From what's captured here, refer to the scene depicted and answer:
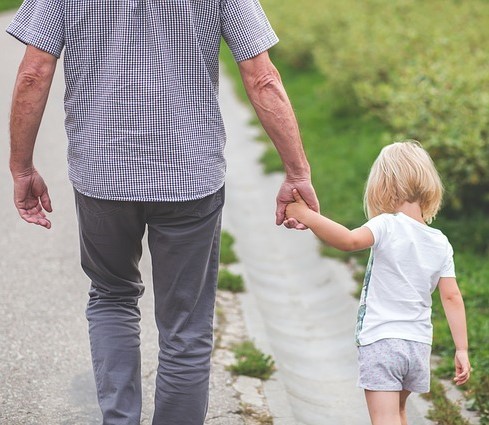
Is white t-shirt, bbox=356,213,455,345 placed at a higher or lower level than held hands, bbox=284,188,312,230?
lower

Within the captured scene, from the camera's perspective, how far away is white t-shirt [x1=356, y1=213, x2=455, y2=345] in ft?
10.6

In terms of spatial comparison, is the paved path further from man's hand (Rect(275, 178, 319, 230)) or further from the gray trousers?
man's hand (Rect(275, 178, 319, 230))

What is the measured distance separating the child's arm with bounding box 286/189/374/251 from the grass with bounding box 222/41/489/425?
1.35 metres

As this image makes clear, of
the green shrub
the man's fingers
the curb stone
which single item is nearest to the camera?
the man's fingers

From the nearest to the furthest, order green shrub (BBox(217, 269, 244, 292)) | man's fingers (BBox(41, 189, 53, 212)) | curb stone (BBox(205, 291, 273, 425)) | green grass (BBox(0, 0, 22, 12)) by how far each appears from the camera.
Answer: man's fingers (BBox(41, 189, 53, 212))
curb stone (BBox(205, 291, 273, 425))
green shrub (BBox(217, 269, 244, 292))
green grass (BBox(0, 0, 22, 12))

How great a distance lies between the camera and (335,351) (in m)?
5.31

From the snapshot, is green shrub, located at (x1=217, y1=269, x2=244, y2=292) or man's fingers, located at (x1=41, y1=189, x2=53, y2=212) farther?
green shrub, located at (x1=217, y1=269, x2=244, y2=292)

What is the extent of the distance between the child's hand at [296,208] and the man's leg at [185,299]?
24 cm

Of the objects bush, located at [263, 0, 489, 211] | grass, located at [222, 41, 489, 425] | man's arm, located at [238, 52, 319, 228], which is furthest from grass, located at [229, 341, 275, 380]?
bush, located at [263, 0, 489, 211]

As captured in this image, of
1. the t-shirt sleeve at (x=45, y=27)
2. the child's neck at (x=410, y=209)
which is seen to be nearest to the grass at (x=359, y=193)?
the child's neck at (x=410, y=209)

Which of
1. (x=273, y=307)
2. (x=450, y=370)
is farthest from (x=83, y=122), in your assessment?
(x=273, y=307)

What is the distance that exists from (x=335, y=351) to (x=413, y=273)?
83.7 inches

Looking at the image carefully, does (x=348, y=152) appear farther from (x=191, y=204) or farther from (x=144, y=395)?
(x=191, y=204)

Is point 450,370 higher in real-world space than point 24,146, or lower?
lower
